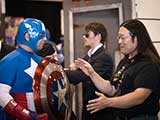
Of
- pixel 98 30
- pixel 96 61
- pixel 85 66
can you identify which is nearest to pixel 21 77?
pixel 85 66

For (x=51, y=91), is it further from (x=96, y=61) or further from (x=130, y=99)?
(x=96, y=61)

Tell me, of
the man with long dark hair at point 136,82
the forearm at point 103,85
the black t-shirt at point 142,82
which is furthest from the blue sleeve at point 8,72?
the black t-shirt at point 142,82

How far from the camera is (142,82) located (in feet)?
8.21

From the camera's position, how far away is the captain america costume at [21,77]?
249 cm

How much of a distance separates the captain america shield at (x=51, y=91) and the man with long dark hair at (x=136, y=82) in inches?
7.6

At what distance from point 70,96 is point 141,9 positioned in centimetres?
130

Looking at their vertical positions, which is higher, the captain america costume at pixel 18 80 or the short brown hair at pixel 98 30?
the short brown hair at pixel 98 30

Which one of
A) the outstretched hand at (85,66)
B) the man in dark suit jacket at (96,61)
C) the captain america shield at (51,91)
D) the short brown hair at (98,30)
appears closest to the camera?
the captain america shield at (51,91)

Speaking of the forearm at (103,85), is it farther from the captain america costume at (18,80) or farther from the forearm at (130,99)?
the captain america costume at (18,80)

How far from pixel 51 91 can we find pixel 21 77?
227 millimetres

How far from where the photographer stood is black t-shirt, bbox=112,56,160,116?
2521 millimetres

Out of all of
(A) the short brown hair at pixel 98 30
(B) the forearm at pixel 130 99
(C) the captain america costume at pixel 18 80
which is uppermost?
(A) the short brown hair at pixel 98 30

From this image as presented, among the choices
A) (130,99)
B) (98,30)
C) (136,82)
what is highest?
(98,30)

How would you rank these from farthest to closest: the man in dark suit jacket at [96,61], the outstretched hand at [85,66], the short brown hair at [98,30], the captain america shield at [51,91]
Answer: the short brown hair at [98,30]
the man in dark suit jacket at [96,61]
the outstretched hand at [85,66]
the captain america shield at [51,91]
